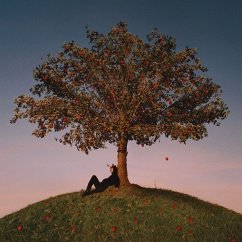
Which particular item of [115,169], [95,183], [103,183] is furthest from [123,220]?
[115,169]

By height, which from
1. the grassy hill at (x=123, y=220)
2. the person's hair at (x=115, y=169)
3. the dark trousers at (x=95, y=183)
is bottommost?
the grassy hill at (x=123, y=220)

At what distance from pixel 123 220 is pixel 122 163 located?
27.1 feet

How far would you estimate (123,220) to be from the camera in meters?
27.5

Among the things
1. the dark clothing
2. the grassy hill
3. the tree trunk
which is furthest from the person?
the tree trunk

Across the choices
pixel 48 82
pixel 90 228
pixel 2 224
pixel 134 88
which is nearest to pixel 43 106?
pixel 48 82

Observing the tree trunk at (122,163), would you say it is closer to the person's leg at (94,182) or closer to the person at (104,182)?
the person at (104,182)

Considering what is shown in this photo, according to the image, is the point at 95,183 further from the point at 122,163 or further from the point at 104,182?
the point at 122,163

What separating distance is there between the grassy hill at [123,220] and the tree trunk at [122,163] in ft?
3.01

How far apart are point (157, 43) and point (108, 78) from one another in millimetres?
5409

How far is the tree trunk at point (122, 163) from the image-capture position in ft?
115

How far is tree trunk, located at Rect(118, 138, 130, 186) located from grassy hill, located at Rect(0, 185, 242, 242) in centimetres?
92

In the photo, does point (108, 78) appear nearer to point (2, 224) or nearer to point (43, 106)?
point (43, 106)

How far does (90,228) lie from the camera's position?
1051 inches

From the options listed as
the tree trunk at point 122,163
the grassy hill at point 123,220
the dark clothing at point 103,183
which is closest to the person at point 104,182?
the dark clothing at point 103,183
